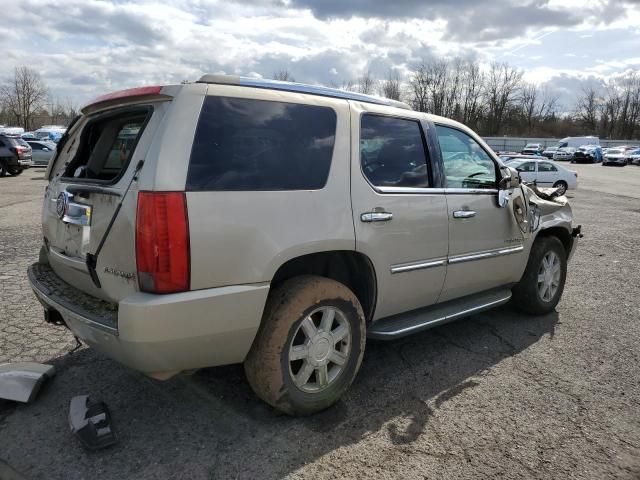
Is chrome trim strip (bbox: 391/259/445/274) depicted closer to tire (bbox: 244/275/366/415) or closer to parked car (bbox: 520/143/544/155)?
tire (bbox: 244/275/366/415)

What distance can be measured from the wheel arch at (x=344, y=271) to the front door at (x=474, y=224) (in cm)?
77

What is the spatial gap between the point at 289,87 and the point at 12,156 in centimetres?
2214

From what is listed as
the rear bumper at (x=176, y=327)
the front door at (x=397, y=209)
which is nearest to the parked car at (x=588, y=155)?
the front door at (x=397, y=209)

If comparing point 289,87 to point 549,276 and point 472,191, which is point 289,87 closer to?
point 472,191

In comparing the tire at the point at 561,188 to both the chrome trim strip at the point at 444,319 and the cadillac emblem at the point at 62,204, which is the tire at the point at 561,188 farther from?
the cadillac emblem at the point at 62,204

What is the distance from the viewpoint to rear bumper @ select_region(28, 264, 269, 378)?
92.7 inches

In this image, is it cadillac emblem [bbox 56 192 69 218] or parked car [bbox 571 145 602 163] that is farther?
parked car [bbox 571 145 602 163]

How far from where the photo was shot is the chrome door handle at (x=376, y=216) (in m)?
3.07

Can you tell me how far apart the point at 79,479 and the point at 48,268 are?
1.53m

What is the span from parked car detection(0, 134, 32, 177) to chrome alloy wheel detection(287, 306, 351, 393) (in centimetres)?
2243

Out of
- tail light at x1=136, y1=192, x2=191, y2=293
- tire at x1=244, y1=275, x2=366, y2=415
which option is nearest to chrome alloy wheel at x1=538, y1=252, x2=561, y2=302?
tire at x1=244, y1=275, x2=366, y2=415

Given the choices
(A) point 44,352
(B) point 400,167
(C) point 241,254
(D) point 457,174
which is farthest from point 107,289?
(D) point 457,174

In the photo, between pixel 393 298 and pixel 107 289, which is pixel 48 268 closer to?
pixel 107 289

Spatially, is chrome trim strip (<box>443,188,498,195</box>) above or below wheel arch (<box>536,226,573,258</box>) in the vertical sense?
above
